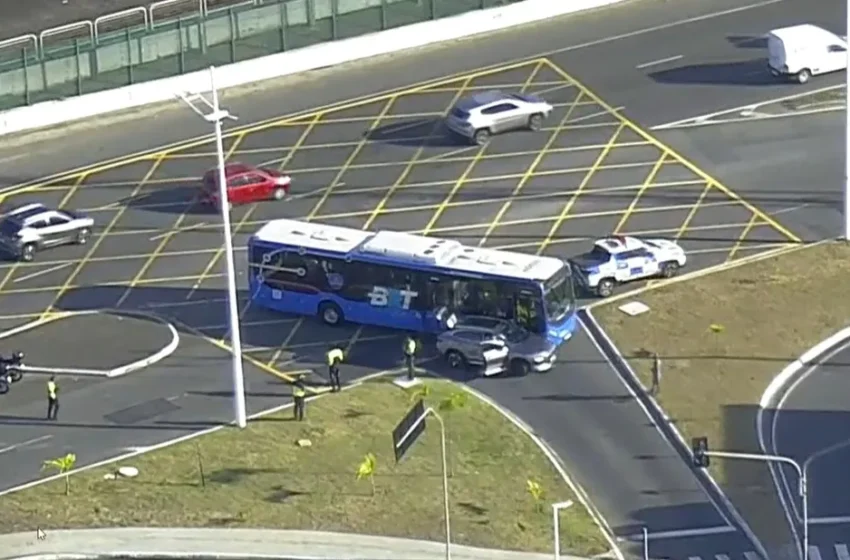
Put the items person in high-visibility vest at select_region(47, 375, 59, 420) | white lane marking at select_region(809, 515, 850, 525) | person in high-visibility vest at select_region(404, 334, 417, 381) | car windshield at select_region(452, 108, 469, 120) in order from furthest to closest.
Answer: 1. car windshield at select_region(452, 108, 469, 120)
2. person in high-visibility vest at select_region(404, 334, 417, 381)
3. person in high-visibility vest at select_region(47, 375, 59, 420)
4. white lane marking at select_region(809, 515, 850, 525)

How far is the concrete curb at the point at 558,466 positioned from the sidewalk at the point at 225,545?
2393mm

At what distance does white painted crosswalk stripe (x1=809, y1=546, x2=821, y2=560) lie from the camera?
64188mm

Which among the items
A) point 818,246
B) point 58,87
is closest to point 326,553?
point 818,246

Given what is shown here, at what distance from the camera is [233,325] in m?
70.6

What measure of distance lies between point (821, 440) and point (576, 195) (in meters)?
18.0

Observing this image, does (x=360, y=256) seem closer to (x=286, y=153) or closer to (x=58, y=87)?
(x=286, y=153)

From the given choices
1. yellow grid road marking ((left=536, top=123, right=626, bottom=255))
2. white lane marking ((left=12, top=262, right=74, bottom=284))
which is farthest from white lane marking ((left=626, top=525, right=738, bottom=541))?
white lane marking ((left=12, top=262, right=74, bottom=284))

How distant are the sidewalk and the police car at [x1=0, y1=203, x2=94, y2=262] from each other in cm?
1840

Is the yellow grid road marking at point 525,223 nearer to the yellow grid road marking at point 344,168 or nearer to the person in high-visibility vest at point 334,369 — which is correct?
the yellow grid road marking at point 344,168

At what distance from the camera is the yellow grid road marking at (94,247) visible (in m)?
80.4

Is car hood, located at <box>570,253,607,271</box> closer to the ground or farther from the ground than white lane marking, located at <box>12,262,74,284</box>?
farther from the ground

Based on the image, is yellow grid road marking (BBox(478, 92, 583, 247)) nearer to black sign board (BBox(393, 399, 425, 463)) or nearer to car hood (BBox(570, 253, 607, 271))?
car hood (BBox(570, 253, 607, 271))

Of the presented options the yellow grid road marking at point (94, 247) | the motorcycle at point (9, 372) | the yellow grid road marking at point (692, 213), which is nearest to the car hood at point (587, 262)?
the yellow grid road marking at point (692, 213)

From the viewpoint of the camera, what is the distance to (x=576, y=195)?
85.9 m
